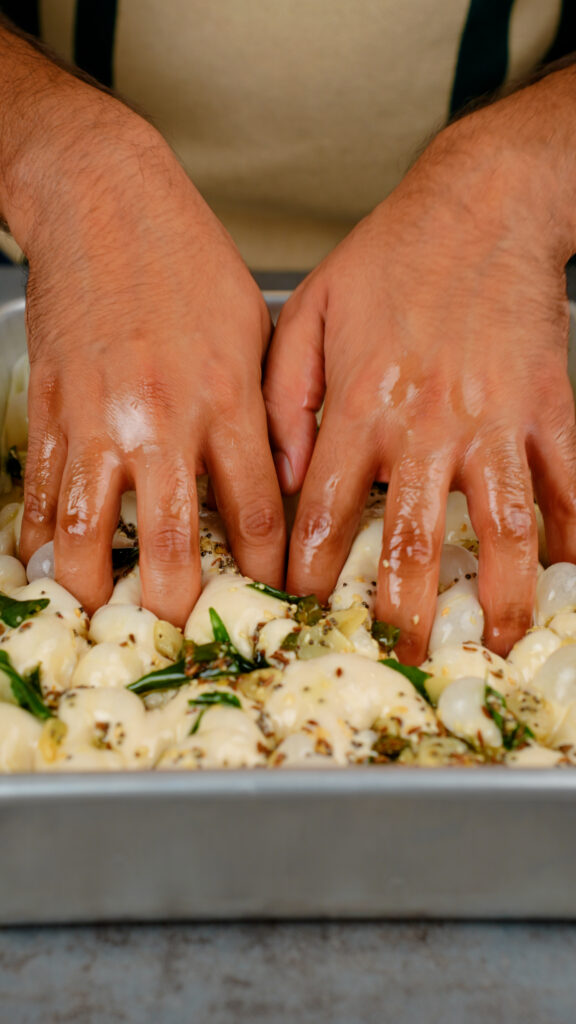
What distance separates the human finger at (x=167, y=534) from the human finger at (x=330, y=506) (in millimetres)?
128

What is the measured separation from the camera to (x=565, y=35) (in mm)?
1681

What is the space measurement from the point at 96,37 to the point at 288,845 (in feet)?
5.16

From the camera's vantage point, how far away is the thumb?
113 centimetres

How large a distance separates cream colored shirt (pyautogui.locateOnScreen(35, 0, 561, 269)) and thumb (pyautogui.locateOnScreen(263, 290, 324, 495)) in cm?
75

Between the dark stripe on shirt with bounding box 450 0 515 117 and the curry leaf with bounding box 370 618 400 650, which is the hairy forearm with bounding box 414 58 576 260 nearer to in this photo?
the dark stripe on shirt with bounding box 450 0 515 117

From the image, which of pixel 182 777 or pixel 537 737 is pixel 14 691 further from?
pixel 537 737

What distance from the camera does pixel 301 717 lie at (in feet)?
2.65

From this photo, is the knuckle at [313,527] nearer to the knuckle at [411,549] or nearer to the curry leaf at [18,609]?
the knuckle at [411,549]

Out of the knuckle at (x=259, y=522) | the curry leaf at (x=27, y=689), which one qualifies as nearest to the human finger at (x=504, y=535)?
the knuckle at (x=259, y=522)

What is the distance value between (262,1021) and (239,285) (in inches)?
33.6

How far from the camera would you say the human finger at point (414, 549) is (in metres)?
0.94

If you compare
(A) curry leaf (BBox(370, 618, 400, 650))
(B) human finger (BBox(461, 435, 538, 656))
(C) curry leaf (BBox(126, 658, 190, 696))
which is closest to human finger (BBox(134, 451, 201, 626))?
(C) curry leaf (BBox(126, 658, 190, 696))

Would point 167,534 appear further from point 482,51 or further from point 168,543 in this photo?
point 482,51

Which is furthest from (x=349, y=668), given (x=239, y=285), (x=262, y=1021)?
(x=239, y=285)
